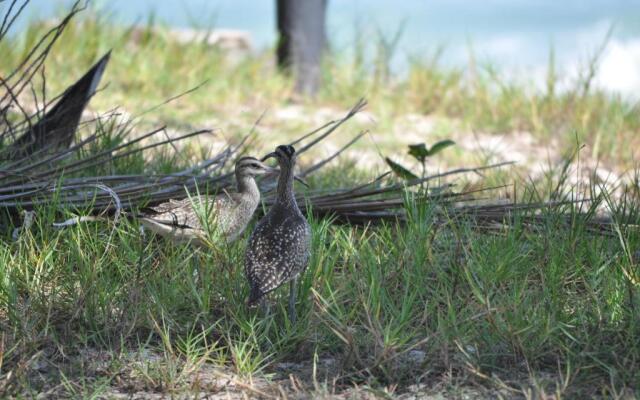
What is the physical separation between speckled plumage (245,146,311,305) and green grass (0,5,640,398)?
0.15 m

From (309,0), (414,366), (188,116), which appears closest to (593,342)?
(414,366)

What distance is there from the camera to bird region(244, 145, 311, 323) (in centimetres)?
344

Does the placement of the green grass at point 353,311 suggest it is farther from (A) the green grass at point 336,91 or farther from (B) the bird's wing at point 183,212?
(A) the green grass at point 336,91

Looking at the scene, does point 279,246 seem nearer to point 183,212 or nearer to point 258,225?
point 258,225

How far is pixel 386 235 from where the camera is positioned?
171 inches

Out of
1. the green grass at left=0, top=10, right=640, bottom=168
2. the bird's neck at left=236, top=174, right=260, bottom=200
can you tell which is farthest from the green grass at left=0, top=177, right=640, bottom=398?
the green grass at left=0, top=10, right=640, bottom=168

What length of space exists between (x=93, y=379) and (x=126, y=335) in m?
0.25

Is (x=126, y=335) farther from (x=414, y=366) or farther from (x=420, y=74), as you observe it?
(x=420, y=74)

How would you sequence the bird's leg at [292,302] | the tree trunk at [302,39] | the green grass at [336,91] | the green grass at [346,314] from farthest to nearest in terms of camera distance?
1. the tree trunk at [302,39]
2. the green grass at [336,91]
3. the bird's leg at [292,302]
4. the green grass at [346,314]

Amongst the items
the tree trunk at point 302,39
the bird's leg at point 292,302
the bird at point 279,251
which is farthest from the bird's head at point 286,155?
the tree trunk at point 302,39

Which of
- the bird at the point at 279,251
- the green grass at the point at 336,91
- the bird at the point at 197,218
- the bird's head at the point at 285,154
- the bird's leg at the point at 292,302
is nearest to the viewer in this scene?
the bird at the point at 279,251

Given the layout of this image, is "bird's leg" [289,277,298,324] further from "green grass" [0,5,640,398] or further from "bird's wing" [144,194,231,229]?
"bird's wing" [144,194,231,229]

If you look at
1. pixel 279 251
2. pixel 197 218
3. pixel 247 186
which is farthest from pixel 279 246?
pixel 247 186

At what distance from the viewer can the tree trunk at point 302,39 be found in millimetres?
11516
